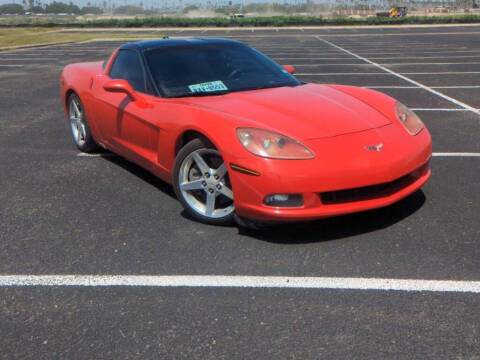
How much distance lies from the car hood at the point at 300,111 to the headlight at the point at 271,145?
0.23 ft

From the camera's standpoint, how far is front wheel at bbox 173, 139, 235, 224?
151 inches

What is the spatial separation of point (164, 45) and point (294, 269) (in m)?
2.72

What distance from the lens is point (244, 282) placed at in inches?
124

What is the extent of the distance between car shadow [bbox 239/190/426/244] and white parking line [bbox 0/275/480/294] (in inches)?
22.7

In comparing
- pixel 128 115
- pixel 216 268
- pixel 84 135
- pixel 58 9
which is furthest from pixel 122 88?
pixel 58 9

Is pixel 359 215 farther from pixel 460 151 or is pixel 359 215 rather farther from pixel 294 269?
pixel 460 151

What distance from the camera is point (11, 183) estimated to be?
5129 mm

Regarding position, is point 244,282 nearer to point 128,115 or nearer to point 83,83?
point 128,115

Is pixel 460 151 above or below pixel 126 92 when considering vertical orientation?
below

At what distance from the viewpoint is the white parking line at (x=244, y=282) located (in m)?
3.03

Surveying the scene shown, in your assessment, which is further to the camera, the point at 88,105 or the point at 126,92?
the point at 88,105

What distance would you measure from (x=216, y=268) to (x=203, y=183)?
80 cm

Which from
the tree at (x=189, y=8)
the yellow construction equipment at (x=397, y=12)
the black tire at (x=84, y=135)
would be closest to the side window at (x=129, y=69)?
the black tire at (x=84, y=135)

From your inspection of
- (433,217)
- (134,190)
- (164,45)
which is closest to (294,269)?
(433,217)
